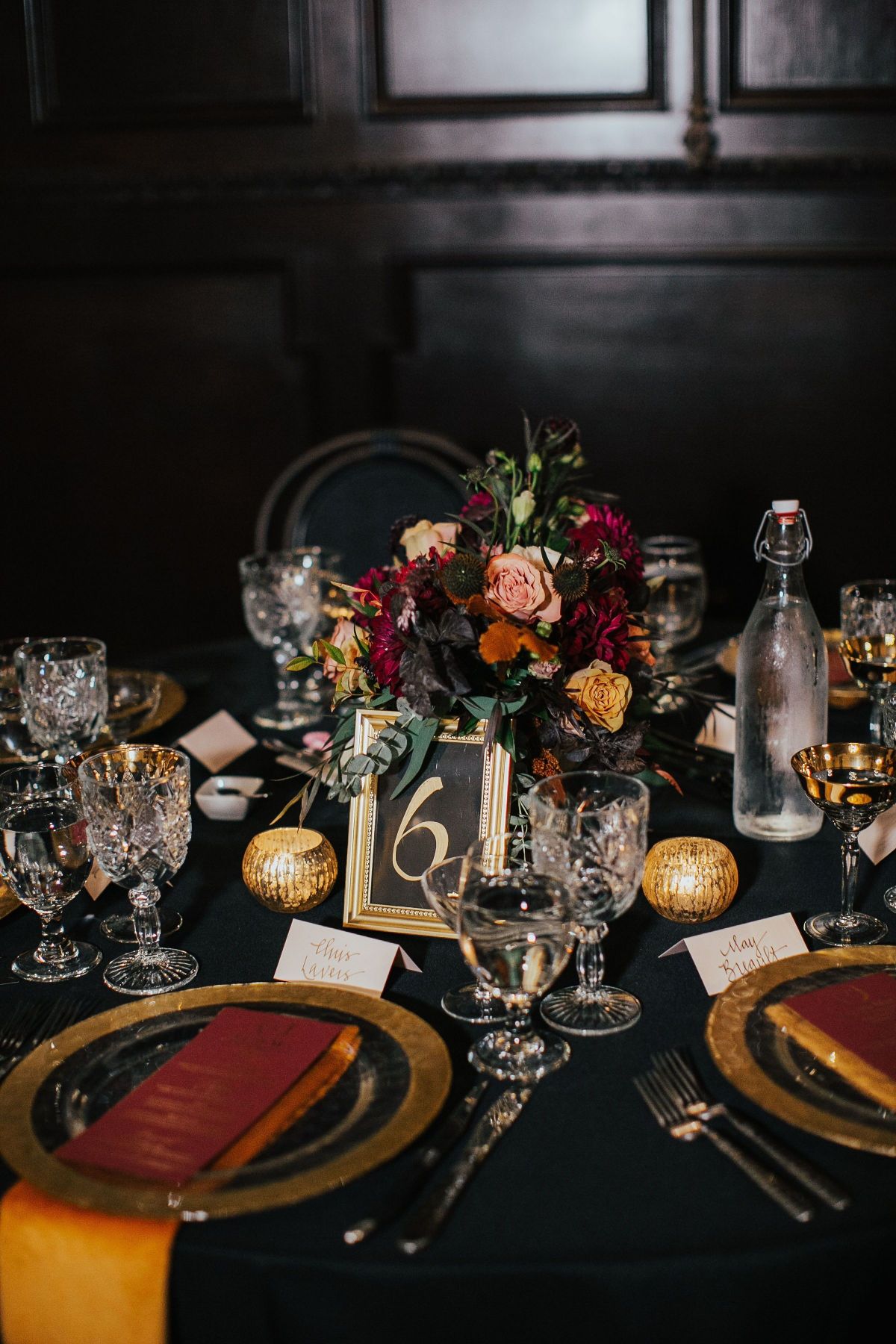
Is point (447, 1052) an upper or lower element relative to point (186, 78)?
lower

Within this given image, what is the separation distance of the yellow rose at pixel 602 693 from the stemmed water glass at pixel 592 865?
4.2 inches

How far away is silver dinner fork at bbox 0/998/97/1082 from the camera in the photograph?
1002mm

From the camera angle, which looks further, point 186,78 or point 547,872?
point 186,78

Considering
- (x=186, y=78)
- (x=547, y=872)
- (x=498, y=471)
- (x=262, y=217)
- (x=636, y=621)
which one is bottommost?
(x=547, y=872)

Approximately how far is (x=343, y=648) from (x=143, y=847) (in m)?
0.28

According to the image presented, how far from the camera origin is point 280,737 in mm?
1748

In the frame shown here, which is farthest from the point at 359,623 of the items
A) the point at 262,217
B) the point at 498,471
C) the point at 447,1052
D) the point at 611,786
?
the point at 262,217

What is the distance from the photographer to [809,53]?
117 inches

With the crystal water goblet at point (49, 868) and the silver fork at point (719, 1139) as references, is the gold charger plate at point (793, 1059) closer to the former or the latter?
the silver fork at point (719, 1139)

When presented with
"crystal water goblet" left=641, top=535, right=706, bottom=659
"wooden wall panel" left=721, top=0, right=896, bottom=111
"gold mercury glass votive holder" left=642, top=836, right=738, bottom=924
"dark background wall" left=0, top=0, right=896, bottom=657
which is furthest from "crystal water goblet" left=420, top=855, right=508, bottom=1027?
"wooden wall panel" left=721, top=0, right=896, bottom=111

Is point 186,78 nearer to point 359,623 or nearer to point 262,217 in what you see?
point 262,217

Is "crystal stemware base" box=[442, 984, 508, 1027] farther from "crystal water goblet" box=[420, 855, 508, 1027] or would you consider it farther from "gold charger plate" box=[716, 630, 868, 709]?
"gold charger plate" box=[716, 630, 868, 709]

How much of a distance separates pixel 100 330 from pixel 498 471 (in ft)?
7.48

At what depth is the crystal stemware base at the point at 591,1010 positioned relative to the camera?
1012mm
